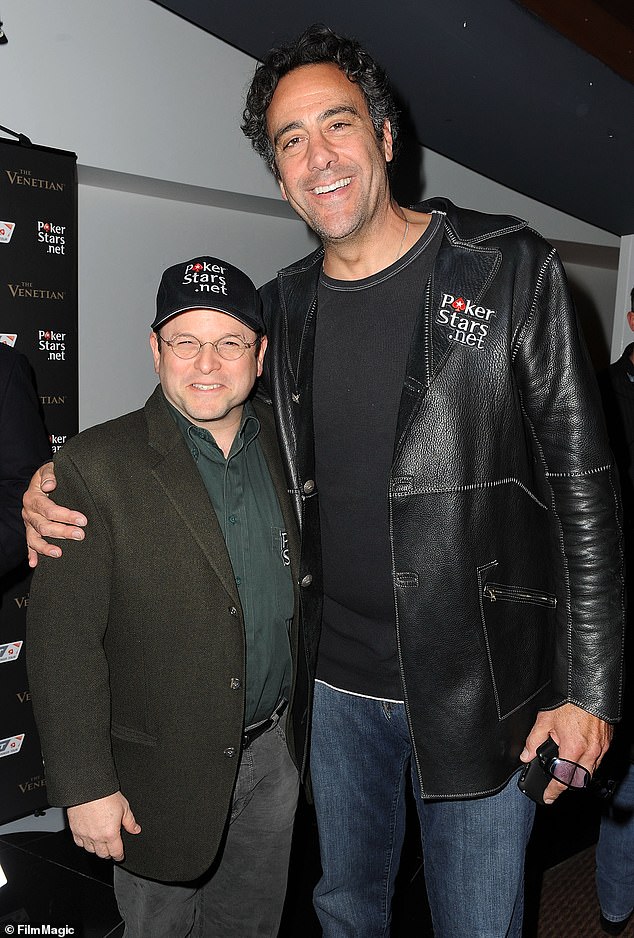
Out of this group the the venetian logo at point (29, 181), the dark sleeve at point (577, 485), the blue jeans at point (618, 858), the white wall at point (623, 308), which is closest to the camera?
the dark sleeve at point (577, 485)

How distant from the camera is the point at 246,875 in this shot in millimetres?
1853

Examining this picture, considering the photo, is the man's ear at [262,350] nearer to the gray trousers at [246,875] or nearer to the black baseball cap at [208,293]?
the black baseball cap at [208,293]

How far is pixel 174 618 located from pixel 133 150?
2.22 meters

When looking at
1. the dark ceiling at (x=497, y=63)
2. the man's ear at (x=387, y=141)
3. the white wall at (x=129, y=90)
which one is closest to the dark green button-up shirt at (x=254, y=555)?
the man's ear at (x=387, y=141)

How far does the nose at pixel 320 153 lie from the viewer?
5.50ft

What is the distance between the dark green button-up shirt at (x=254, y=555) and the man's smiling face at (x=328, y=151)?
0.48 meters

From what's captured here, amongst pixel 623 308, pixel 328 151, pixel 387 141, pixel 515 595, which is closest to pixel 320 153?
pixel 328 151

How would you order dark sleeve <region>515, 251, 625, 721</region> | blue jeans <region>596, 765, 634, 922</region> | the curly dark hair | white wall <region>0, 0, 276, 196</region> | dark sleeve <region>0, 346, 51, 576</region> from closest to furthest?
dark sleeve <region>515, 251, 625, 721</region>
the curly dark hair
dark sleeve <region>0, 346, 51, 576</region>
blue jeans <region>596, 765, 634, 922</region>
white wall <region>0, 0, 276, 196</region>

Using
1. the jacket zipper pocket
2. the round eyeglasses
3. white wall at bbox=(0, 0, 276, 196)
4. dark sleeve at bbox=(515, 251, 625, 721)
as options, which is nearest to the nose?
the round eyeglasses

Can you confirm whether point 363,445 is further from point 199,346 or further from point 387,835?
point 387,835

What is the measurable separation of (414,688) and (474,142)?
3109 millimetres

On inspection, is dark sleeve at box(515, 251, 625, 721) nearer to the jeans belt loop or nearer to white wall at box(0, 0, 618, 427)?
the jeans belt loop

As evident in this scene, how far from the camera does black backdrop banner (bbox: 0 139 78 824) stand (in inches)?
111

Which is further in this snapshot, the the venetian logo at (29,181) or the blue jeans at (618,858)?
the the venetian logo at (29,181)
